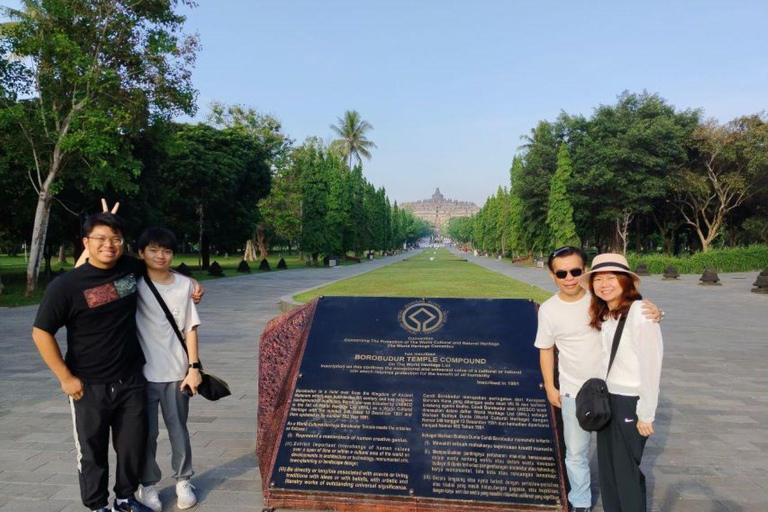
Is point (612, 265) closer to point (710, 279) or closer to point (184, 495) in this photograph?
point (184, 495)

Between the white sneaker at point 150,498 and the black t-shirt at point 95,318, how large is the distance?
2.73 feet

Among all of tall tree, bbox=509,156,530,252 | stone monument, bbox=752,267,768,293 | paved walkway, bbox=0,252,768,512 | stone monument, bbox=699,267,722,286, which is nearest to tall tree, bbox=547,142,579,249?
tall tree, bbox=509,156,530,252

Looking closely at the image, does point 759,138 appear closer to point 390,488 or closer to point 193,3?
point 193,3

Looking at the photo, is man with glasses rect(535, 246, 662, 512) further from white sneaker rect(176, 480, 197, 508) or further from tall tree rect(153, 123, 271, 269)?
tall tree rect(153, 123, 271, 269)

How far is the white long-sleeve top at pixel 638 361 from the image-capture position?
243 cm

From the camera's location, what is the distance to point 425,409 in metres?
3.28

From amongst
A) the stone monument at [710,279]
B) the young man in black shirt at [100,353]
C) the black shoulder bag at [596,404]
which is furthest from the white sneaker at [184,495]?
the stone monument at [710,279]

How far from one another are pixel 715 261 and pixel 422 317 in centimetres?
3137

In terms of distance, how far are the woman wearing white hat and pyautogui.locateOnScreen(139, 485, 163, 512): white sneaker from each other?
2667 millimetres

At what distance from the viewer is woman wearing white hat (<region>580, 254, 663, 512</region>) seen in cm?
244

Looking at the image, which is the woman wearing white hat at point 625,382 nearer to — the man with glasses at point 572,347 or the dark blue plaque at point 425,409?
the man with glasses at point 572,347

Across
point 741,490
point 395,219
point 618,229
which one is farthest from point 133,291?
point 395,219

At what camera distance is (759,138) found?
31.3 metres

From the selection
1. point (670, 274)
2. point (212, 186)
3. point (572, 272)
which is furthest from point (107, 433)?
point (212, 186)
